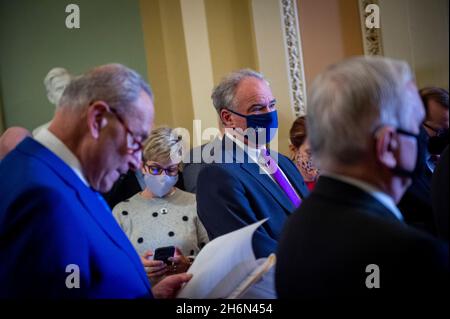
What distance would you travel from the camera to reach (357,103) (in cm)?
108

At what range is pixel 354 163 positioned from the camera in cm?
114

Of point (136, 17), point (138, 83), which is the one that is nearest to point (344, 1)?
point (136, 17)

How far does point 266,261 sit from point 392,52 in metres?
1.59

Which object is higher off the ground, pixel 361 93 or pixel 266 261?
pixel 361 93

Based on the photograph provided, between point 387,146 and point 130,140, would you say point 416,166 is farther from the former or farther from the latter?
point 130,140

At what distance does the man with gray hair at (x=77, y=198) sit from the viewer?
4.24 feet

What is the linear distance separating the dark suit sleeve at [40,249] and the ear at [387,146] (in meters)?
0.76

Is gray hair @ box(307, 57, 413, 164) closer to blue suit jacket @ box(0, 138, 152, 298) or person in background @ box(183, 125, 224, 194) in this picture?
blue suit jacket @ box(0, 138, 152, 298)

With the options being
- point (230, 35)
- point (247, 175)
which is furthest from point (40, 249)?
point (230, 35)

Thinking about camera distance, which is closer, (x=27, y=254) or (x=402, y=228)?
(x=402, y=228)

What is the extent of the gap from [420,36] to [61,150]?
1658 mm

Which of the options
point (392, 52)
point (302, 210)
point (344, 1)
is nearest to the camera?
point (302, 210)
